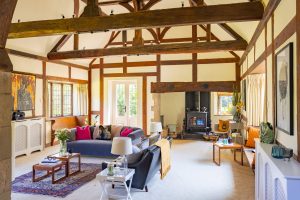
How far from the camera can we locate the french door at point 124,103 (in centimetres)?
1105

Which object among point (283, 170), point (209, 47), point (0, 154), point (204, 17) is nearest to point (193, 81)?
point (209, 47)

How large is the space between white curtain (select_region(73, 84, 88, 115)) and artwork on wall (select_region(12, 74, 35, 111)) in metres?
2.46

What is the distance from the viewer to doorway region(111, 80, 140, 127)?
11.0 m

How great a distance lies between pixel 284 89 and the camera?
288 cm

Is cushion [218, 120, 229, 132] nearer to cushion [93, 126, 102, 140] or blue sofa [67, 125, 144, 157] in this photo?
blue sofa [67, 125, 144, 157]

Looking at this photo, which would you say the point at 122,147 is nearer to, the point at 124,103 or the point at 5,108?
the point at 5,108

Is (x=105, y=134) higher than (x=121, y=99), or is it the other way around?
(x=121, y=99)

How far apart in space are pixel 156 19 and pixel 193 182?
330cm

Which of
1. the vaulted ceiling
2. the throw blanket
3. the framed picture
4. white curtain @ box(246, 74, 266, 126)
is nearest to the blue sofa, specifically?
the throw blanket

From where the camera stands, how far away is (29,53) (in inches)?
315

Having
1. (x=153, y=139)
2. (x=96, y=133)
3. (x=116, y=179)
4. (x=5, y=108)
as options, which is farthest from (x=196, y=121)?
(x=5, y=108)

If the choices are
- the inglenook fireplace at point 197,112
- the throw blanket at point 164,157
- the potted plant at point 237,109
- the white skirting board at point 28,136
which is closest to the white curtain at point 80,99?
the white skirting board at point 28,136

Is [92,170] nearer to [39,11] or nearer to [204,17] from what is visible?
[204,17]

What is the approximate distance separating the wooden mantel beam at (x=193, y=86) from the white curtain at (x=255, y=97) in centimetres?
284
